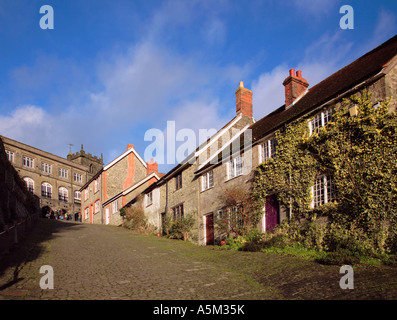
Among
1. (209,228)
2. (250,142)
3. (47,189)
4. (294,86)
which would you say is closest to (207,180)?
(209,228)

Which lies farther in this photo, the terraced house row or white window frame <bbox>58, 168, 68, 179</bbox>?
white window frame <bbox>58, 168, 68, 179</bbox>

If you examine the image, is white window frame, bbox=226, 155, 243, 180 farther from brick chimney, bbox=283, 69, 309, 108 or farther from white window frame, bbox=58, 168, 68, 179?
white window frame, bbox=58, 168, 68, 179

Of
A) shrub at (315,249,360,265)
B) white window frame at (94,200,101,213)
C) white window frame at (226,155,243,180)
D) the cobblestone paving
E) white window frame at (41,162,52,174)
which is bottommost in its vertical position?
the cobblestone paving

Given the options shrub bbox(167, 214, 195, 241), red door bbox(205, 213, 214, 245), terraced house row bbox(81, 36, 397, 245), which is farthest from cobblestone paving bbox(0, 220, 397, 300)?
shrub bbox(167, 214, 195, 241)

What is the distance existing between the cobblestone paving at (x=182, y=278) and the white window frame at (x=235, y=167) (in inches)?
215

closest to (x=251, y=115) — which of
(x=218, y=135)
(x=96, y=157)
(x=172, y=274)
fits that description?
(x=218, y=135)

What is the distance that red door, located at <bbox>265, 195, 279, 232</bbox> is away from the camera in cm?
1515

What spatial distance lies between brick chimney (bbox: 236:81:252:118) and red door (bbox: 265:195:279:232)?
9.60 m

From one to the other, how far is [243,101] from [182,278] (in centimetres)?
1670

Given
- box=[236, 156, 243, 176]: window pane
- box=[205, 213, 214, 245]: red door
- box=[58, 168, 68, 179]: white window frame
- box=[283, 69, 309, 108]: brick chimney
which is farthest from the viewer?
box=[58, 168, 68, 179]: white window frame

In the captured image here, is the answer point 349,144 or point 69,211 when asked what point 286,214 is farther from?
point 69,211

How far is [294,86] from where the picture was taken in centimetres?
1869

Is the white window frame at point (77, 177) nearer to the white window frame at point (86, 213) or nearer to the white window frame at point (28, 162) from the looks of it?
the white window frame at point (28, 162)
